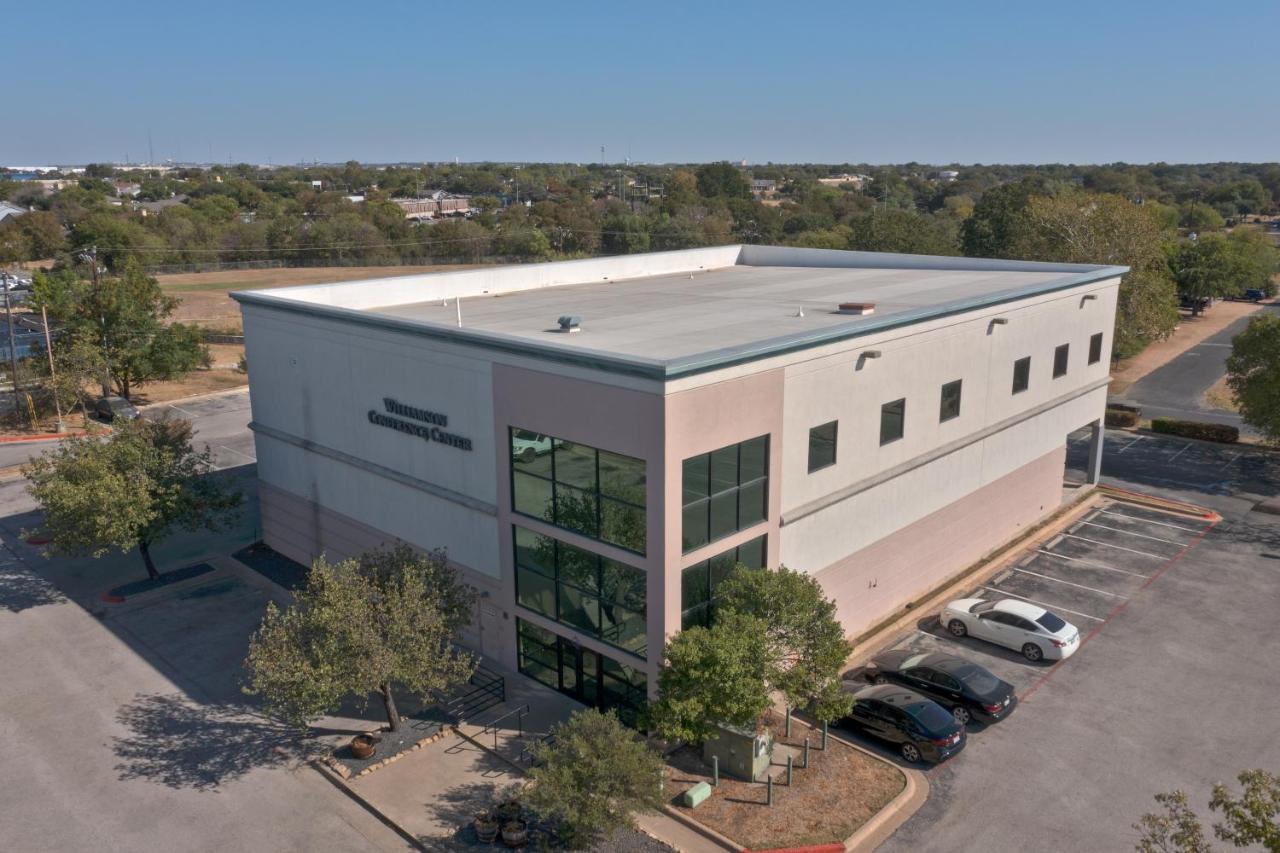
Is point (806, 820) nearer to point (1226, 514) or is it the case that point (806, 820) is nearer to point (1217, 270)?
point (1226, 514)

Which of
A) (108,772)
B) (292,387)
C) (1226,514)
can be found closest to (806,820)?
(108,772)

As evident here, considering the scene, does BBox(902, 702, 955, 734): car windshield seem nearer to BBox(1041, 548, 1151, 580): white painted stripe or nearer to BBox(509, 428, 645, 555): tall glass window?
BBox(509, 428, 645, 555): tall glass window

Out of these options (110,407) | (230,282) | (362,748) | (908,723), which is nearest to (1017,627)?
(908,723)

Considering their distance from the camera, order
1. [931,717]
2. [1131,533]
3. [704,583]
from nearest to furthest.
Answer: [931,717] → [704,583] → [1131,533]

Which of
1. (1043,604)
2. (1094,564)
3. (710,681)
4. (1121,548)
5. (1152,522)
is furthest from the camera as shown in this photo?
(1152,522)

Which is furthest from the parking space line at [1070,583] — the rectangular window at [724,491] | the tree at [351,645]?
the tree at [351,645]

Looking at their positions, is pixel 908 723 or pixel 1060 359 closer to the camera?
pixel 908 723

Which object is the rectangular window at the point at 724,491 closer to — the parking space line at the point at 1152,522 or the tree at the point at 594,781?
the tree at the point at 594,781

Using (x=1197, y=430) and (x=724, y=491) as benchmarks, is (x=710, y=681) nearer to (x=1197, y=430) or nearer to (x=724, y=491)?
(x=724, y=491)
